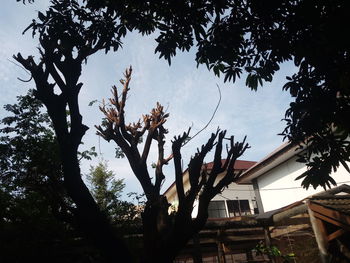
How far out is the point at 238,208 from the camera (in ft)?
71.6

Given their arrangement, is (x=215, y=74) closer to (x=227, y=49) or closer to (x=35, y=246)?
(x=227, y=49)

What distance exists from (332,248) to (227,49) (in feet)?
24.7

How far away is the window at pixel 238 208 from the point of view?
854 inches

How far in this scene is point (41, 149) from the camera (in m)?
9.71

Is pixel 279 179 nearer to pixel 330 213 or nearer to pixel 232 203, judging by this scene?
pixel 330 213

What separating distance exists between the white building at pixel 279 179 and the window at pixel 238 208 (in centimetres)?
661

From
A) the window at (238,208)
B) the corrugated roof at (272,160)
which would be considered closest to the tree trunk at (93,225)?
the corrugated roof at (272,160)

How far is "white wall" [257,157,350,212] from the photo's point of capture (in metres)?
12.3

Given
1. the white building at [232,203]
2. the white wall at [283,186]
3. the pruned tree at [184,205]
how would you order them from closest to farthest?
the pruned tree at [184,205], the white wall at [283,186], the white building at [232,203]

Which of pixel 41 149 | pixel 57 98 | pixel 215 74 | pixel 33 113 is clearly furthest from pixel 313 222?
pixel 33 113

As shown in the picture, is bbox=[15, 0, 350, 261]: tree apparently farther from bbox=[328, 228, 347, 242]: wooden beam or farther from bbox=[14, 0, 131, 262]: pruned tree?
bbox=[328, 228, 347, 242]: wooden beam

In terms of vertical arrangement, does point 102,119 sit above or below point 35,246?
above

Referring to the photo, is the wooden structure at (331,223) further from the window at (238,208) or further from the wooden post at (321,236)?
the window at (238,208)

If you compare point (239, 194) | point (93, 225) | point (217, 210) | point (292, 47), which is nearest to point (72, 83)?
point (93, 225)
